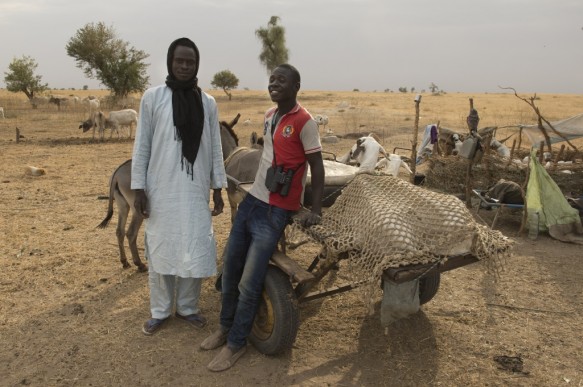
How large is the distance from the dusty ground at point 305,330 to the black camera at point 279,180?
1292 mm

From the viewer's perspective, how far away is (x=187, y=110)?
3430 mm

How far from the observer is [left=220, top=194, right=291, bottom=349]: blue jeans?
3258 mm

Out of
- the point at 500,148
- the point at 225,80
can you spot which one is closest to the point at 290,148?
the point at 500,148

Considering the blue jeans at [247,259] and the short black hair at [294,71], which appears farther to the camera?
the blue jeans at [247,259]

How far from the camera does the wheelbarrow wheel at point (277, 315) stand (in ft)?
10.8

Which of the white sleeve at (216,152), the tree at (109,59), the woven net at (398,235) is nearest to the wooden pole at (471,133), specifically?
the woven net at (398,235)

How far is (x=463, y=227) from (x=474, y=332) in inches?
56.7

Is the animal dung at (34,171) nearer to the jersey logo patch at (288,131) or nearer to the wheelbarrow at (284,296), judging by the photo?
the wheelbarrow at (284,296)

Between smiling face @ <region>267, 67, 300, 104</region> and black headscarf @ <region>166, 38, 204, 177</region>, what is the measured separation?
69cm

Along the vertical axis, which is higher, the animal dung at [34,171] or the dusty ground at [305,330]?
the animal dung at [34,171]

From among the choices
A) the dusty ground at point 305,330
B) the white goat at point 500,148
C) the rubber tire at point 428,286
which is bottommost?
the dusty ground at point 305,330

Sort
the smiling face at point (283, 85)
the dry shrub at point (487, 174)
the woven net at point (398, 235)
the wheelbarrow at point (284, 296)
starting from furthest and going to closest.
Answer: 1. the dry shrub at point (487, 174)
2. the wheelbarrow at point (284, 296)
3. the smiling face at point (283, 85)
4. the woven net at point (398, 235)

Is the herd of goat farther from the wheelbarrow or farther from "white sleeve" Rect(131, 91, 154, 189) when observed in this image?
the wheelbarrow

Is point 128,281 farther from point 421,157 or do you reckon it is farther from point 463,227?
point 421,157
